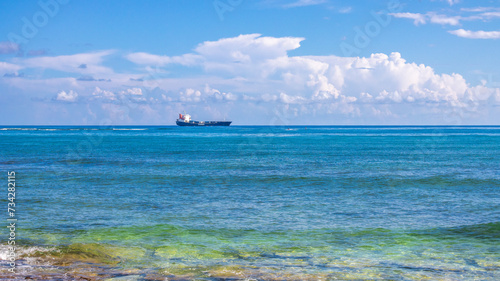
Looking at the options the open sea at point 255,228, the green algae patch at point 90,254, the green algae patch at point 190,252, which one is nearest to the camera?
the open sea at point 255,228

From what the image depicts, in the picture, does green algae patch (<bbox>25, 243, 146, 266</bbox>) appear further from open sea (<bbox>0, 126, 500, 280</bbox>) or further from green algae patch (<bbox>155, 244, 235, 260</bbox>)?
green algae patch (<bbox>155, 244, 235, 260</bbox>)

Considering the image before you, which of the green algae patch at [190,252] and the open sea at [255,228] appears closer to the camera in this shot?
the open sea at [255,228]

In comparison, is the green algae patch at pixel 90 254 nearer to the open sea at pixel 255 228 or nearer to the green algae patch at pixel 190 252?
the open sea at pixel 255 228

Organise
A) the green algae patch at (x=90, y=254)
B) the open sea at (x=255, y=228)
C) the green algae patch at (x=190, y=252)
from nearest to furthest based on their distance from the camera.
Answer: the open sea at (x=255, y=228)
the green algae patch at (x=90, y=254)
the green algae patch at (x=190, y=252)

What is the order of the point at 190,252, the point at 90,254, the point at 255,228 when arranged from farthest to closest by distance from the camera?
the point at 255,228
the point at 190,252
the point at 90,254

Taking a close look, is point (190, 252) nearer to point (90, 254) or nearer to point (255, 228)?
point (90, 254)

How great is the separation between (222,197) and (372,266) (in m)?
17.6

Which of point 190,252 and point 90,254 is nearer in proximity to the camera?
point 90,254

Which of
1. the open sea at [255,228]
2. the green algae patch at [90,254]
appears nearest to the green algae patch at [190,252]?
the open sea at [255,228]

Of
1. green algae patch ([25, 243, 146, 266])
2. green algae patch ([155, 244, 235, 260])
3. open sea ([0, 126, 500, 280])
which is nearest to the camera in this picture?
open sea ([0, 126, 500, 280])

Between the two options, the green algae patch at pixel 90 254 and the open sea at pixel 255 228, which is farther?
the green algae patch at pixel 90 254

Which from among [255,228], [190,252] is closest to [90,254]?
[190,252]

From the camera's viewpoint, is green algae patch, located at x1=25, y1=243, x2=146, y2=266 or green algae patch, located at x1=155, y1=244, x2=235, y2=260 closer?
green algae patch, located at x1=25, y1=243, x2=146, y2=266

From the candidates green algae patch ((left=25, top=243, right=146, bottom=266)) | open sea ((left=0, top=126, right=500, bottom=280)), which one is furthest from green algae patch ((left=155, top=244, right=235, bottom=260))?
green algae patch ((left=25, top=243, right=146, bottom=266))
